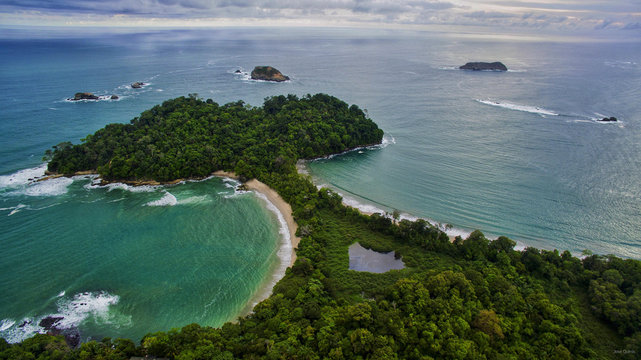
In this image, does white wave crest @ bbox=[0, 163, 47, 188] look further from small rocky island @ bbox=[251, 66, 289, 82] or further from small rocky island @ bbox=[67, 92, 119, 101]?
small rocky island @ bbox=[251, 66, 289, 82]

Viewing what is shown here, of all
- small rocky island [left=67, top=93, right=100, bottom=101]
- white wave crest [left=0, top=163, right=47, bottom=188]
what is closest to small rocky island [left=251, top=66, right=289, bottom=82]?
small rocky island [left=67, top=93, right=100, bottom=101]

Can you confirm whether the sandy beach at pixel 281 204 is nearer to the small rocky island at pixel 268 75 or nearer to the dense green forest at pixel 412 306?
the dense green forest at pixel 412 306

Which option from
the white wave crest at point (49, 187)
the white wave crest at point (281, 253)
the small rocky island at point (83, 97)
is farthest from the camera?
the small rocky island at point (83, 97)

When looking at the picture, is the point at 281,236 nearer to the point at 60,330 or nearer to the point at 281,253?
the point at 281,253

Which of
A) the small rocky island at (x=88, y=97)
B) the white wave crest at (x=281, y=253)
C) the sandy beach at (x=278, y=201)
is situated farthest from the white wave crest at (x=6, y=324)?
the small rocky island at (x=88, y=97)

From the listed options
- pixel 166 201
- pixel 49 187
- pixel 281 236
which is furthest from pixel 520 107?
pixel 49 187

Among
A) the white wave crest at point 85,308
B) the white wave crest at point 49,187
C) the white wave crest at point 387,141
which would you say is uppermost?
the white wave crest at point 387,141
